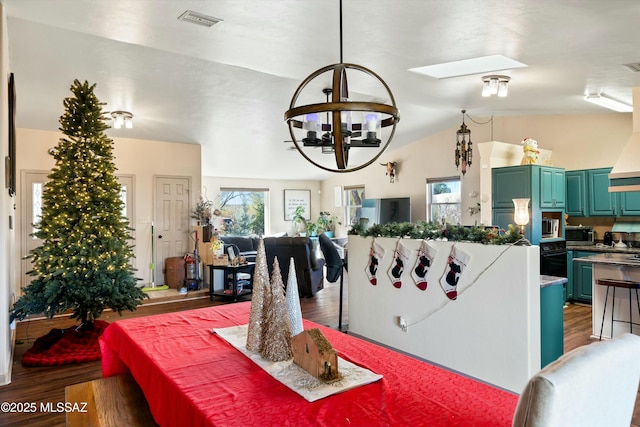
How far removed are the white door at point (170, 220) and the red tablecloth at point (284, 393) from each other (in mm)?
5373

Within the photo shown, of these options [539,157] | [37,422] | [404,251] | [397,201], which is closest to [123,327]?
[37,422]

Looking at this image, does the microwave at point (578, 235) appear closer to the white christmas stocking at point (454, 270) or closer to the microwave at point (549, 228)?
the microwave at point (549, 228)

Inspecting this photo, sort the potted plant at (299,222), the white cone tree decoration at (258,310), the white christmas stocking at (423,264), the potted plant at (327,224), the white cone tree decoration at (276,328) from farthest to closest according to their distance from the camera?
the potted plant at (299,222), the potted plant at (327,224), the white christmas stocking at (423,264), the white cone tree decoration at (258,310), the white cone tree decoration at (276,328)

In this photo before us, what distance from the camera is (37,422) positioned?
9.18ft

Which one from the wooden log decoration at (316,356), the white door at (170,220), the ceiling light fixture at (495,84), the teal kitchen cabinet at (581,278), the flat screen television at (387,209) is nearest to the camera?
the wooden log decoration at (316,356)

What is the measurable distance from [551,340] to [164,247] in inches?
238

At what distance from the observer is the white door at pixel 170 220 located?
7.20 meters

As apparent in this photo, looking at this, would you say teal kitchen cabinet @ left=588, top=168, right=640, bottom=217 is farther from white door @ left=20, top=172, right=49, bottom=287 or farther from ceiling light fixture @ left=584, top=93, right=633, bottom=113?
white door @ left=20, top=172, right=49, bottom=287

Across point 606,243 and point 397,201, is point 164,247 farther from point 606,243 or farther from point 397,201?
point 606,243

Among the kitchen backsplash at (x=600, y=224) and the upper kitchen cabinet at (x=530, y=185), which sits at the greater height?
the upper kitchen cabinet at (x=530, y=185)

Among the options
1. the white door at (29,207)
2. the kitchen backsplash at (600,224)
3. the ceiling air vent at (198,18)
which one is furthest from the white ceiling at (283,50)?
the kitchen backsplash at (600,224)

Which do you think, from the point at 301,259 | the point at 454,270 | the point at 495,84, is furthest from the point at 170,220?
the point at 495,84

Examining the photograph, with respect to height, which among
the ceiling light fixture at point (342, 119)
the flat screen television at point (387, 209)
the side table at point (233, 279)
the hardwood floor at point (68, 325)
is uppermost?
the ceiling light fixture at point (342, 119)

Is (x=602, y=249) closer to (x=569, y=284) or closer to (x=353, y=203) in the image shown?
(x=569, y=284)
